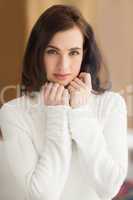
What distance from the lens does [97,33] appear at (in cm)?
125

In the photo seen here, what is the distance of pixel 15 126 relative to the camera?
2.97ft

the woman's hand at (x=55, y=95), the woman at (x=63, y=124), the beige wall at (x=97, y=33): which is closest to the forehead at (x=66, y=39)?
the woman at (x=63, y=124)

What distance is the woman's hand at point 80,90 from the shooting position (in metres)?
0.88

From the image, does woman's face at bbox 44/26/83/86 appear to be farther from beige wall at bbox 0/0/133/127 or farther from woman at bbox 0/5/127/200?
beige wall at bbox 0/0/133/127

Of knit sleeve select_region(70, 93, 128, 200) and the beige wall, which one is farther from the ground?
the beige wall

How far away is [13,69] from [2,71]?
41 millimetres

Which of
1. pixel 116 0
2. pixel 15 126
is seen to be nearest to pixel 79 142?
pixel 15 126

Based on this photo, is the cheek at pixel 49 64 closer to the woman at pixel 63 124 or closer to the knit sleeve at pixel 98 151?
the woman at pixel 63 124

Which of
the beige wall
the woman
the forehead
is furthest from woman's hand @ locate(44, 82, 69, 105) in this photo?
the beige wall

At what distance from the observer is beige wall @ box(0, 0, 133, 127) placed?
116cm

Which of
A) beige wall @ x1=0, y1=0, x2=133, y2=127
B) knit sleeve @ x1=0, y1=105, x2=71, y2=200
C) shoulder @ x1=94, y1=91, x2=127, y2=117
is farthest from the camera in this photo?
beige wall @ x1=0, y1=0, x2=133, y2=127

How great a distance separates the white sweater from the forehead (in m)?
0.16

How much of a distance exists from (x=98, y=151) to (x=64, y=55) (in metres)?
0.27

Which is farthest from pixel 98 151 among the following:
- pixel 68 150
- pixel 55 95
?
pixel 55 95
